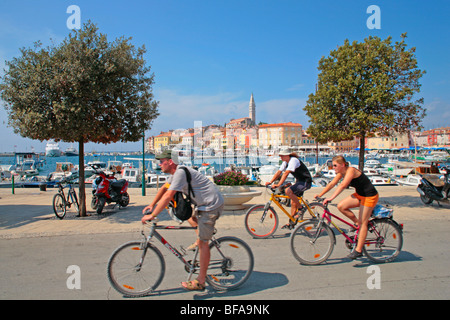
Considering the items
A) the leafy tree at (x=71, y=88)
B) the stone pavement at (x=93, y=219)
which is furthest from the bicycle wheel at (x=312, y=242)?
the leafy tree at (x=71, y=88)

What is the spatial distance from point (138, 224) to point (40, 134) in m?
3.57

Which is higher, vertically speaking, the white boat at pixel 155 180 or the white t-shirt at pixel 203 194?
the white t-shirt at pixel 203 194

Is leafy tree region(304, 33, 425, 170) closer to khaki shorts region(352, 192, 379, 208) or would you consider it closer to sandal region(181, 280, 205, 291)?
khaki shorts region(352, 192, 379, 208)

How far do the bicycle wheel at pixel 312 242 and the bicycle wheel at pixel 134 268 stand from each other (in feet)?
7.18

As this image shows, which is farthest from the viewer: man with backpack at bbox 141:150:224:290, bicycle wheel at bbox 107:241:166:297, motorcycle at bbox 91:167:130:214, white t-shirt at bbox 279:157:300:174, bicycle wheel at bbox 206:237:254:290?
motorcycle at bbox 91:167:130:214

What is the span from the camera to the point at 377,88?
946 cm

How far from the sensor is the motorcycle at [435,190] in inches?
382

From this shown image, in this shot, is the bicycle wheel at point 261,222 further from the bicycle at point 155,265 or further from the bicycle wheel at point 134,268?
the bicycle wheel at point 134,268

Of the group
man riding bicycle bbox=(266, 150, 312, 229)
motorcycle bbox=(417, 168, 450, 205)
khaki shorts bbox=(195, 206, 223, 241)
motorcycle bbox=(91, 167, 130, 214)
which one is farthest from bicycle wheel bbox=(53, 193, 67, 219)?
motorcycle bbox=(417, 168, 450, 205)

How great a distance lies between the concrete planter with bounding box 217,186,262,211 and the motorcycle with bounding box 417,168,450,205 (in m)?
5.67

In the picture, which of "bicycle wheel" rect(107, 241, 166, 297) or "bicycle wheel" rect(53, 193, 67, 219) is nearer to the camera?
"bicycle wheel" rect(107, 241, 166, 297)

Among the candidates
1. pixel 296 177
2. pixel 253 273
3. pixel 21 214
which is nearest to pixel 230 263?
pixel 253 273

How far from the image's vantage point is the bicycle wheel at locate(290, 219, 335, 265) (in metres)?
4.74
